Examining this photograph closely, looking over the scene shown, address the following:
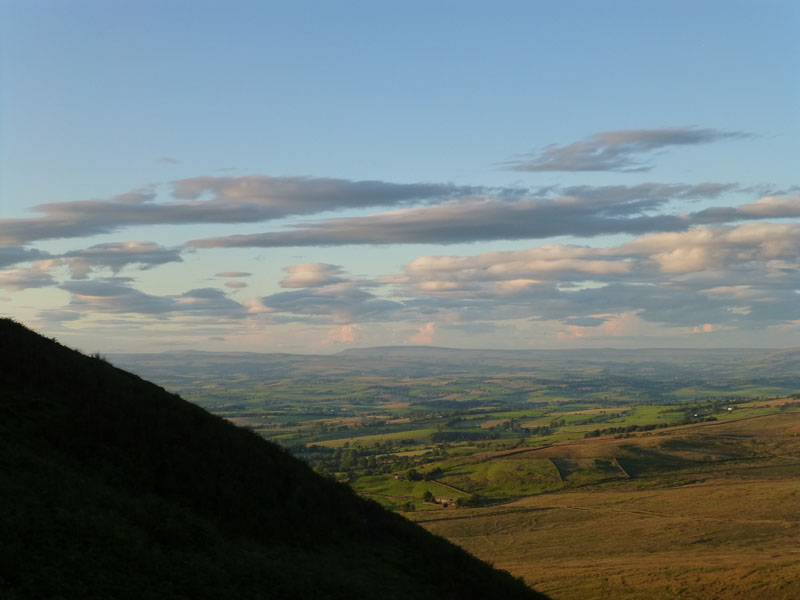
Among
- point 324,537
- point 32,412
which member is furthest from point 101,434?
point 324,537

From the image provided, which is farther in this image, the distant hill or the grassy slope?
the grassy slope

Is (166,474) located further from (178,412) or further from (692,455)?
(692,455)

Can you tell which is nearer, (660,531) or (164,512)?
(164,512)

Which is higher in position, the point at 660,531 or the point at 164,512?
the point at 164,512

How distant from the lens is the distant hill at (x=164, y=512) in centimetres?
2086

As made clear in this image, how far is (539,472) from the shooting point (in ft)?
586

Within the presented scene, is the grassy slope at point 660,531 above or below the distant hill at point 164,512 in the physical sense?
below

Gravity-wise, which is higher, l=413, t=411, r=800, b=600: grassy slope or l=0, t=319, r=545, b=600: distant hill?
l=0, t=319, r=545, b=600: distant hill

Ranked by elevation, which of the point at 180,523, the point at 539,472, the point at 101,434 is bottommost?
the point at 539,472

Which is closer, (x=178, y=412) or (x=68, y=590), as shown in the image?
(x=68, y=590)

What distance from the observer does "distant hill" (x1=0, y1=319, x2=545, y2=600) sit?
68.4 ft

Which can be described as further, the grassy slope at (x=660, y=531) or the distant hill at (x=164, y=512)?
the grassy slope at (x=660, y=531)

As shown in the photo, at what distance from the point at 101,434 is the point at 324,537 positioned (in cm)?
1081

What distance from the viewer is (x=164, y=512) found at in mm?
26172
